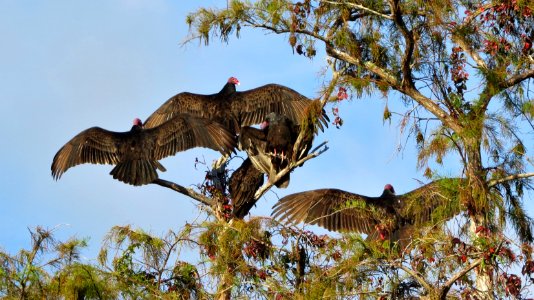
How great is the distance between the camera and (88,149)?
10383mm

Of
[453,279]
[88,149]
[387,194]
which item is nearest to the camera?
[453,279]

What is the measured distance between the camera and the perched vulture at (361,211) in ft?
27.6

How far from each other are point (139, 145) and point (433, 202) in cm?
287

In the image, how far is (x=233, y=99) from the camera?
34.7 feet

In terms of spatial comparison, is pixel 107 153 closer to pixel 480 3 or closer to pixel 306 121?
pixel 306 121

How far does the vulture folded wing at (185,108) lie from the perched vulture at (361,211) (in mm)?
1392

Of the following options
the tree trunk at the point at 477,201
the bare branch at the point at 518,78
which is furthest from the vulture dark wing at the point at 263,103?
the tree trunk at the point at 477,201

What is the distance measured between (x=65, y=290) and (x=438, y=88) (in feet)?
10.4

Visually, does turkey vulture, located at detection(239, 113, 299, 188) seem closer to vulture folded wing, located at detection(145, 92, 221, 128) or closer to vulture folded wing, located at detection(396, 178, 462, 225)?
vulture folded wing, located at detection(396, 178, 462, 225)

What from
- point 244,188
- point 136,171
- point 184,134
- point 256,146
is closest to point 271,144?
point 256,146

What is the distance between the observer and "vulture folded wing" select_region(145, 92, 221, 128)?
34.9 ft

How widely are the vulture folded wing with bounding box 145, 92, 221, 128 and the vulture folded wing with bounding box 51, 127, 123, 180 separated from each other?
58 cm

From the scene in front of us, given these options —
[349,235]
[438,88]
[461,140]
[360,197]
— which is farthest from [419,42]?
[349,235]

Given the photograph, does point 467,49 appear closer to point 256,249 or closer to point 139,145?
point 256,249
